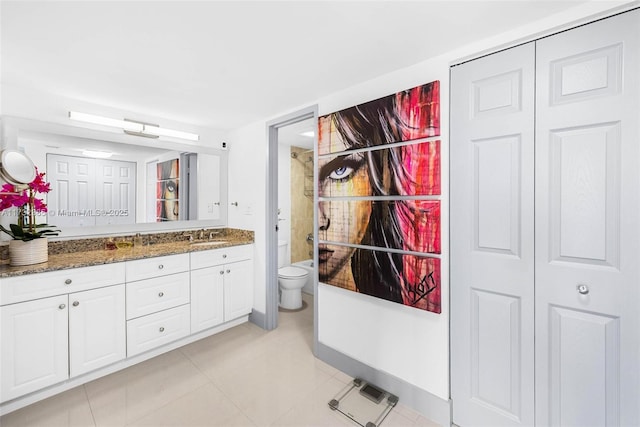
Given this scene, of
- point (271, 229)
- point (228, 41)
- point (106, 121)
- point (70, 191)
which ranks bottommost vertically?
point (271, 229)

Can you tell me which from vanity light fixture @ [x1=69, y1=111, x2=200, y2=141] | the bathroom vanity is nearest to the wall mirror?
vanity light fixture @ [x1=69, y1=111, x2=200, y2=141]

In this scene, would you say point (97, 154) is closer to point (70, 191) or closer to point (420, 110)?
point (70, 191)

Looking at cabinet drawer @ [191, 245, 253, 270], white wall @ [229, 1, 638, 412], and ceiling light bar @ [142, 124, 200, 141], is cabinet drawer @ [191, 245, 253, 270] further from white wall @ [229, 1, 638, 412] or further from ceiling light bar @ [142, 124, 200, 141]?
ceiling light bar @ [142, 124, 200, 141]

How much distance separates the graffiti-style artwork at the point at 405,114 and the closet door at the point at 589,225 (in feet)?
1.56

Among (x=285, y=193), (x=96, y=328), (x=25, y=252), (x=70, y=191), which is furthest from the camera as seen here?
(x=285, y=193)

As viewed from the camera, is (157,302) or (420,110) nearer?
(420,110)

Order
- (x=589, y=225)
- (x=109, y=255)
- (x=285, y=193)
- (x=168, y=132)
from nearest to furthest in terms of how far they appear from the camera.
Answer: (x=589, y=225), (x=109, y=255), (x=168, y=132), (x=285, y=193)

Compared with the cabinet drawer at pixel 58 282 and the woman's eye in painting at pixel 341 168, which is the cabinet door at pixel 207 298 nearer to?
the cabinet drawer at pixel 58 282

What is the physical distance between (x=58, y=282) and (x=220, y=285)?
120 centimetres

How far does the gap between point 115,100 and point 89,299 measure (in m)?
1.58

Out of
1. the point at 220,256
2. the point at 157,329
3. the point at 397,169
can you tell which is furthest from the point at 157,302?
the point at 397,169

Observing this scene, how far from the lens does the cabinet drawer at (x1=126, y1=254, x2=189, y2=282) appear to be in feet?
7.04

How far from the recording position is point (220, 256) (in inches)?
107

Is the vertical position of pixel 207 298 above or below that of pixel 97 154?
below
